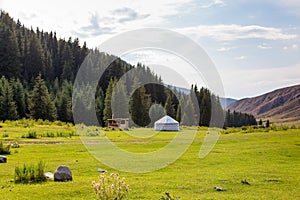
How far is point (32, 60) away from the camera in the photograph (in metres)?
124

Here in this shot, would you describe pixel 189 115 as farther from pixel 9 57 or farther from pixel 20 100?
pixel 9 57

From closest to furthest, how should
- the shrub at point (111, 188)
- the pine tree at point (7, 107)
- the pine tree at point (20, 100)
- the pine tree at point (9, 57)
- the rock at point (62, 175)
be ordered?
the shrub at point (111, 188) → the rock at point (62, 175) → the pine tree at point (7, 107) → the pine tree at point (20, 100) → the pine tree at point (9, 57)

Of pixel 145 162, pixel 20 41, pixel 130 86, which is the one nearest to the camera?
pixel 145 162

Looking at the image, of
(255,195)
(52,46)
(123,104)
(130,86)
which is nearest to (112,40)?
(255,195)

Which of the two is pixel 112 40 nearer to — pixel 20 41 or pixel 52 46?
pixel 20 41

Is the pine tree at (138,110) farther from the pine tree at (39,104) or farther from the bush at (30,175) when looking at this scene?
the bush at (30,175)

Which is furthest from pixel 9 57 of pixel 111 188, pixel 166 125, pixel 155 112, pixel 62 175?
pixel 111 188

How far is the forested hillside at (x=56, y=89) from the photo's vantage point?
77500mm

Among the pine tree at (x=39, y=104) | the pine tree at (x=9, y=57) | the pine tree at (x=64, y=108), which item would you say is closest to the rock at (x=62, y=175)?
the pine tree at (x=39, y=104)

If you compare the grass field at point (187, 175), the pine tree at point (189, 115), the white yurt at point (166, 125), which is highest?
the pine tree at point (189, 115)

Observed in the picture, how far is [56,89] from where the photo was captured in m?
110

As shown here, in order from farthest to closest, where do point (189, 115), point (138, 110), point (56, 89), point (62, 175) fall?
point (56, 89) < point (189, 115) < point (138, 110) < point (62, 175)

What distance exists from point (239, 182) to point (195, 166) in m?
5.59

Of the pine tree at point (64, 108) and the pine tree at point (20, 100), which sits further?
the pine tree at point (64, 108)
